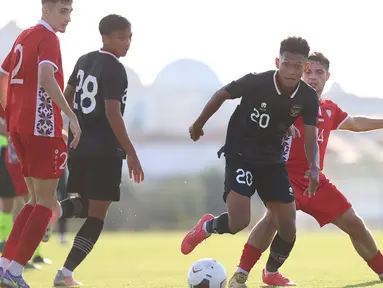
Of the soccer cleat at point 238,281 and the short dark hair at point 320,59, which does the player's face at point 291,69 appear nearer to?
the short dark hair at point 320,59

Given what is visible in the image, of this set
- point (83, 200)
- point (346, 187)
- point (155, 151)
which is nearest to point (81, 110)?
point (83, 200)

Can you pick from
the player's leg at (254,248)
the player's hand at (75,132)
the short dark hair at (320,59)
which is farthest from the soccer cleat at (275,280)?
the player's hand at (75,132)

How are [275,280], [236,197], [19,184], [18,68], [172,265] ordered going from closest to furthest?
[18,68] < [236,197] < [275,280] < [19,184] < [172,265]

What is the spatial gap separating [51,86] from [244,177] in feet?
4.82

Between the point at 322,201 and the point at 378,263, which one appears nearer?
the point at 322,201

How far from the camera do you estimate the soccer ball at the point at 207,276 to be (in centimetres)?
577

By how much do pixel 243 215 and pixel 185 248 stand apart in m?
0.81

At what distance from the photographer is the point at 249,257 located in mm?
6617

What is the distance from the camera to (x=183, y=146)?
2353cm

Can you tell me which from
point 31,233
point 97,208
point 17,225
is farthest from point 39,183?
point 97,208

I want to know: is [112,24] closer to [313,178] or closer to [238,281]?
[313,178]

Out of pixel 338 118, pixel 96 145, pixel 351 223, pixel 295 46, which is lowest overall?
pixel 351 223

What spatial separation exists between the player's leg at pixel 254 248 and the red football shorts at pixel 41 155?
5.10 feet

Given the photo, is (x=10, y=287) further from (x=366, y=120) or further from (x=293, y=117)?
(x=366, y=120)
